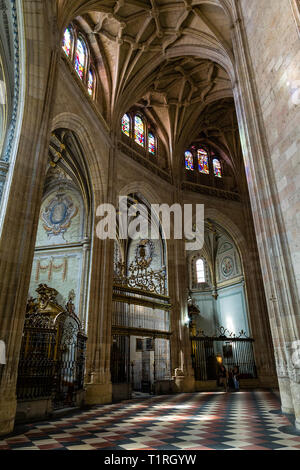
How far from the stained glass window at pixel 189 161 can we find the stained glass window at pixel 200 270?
25.8 ft

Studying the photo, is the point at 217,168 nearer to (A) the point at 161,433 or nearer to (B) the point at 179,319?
(B) the point at 179,319

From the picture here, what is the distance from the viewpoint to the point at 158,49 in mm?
15039

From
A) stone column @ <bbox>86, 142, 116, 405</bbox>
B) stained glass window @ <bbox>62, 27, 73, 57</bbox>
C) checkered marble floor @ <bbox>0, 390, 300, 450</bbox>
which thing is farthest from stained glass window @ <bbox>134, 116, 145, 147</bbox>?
checkered marble floor @ <bbox>0, 390, 300, 450</bbox>

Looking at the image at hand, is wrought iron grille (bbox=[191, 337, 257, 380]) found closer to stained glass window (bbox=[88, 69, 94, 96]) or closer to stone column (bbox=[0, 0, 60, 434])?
stone column (bbox=[0, 0, 60, 434])

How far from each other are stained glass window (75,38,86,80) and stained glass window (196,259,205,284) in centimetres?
1592

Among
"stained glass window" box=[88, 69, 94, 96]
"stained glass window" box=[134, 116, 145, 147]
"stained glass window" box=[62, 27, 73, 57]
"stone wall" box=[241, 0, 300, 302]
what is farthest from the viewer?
"stained glass window" box=[134, 116, 145, 147]

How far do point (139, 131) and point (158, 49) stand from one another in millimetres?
4276

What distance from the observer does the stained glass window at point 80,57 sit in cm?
1294

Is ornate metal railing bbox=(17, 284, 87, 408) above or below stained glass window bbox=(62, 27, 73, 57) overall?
below

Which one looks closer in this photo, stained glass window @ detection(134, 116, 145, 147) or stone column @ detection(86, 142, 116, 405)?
stone column @ detection(86, 142, 116, 405)

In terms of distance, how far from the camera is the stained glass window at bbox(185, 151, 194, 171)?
20.1 m

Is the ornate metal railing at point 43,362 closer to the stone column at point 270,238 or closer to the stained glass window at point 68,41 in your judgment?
the stone column at point 270,238

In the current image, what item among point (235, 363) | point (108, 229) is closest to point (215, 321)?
point (235, 363)
